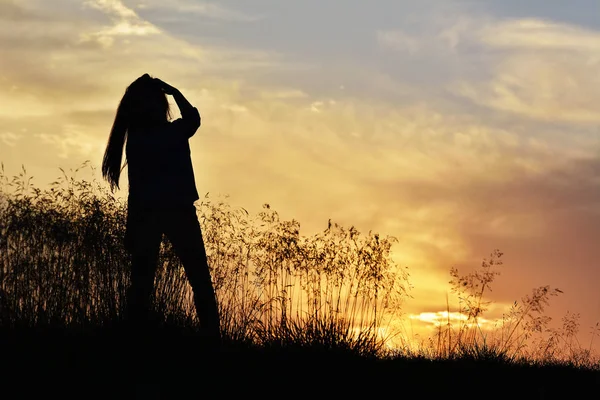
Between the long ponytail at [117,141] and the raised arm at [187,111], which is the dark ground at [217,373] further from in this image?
the raised arm at [187,111]

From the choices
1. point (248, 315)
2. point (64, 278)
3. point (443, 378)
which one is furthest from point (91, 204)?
point (443, 378)

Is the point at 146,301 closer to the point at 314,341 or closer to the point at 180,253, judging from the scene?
the point at 180,253

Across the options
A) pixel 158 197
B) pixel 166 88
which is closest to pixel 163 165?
pixel 158 197

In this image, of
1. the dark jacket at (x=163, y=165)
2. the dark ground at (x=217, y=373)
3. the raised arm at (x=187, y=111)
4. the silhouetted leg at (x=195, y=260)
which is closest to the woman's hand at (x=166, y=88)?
the raised arm at (x=187, y=111)

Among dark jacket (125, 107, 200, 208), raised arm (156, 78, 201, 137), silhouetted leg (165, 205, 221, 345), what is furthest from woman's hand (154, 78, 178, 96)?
silhouetted leg (165, 205, 221, 345)

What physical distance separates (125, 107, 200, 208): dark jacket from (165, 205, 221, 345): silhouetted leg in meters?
0.15

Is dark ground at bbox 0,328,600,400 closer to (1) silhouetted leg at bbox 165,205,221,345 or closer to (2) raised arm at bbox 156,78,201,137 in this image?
(1) silhouetted leg at bbox 165,205,221,345

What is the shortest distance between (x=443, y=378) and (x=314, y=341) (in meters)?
1.21

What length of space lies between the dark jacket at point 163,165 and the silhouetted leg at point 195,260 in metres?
0.15

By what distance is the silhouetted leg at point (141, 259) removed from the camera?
652 cm

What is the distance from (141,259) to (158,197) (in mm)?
611

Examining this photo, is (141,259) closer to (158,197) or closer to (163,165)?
(158,197)

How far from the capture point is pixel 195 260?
648 cm

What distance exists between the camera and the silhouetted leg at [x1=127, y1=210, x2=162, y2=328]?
21.4ft
